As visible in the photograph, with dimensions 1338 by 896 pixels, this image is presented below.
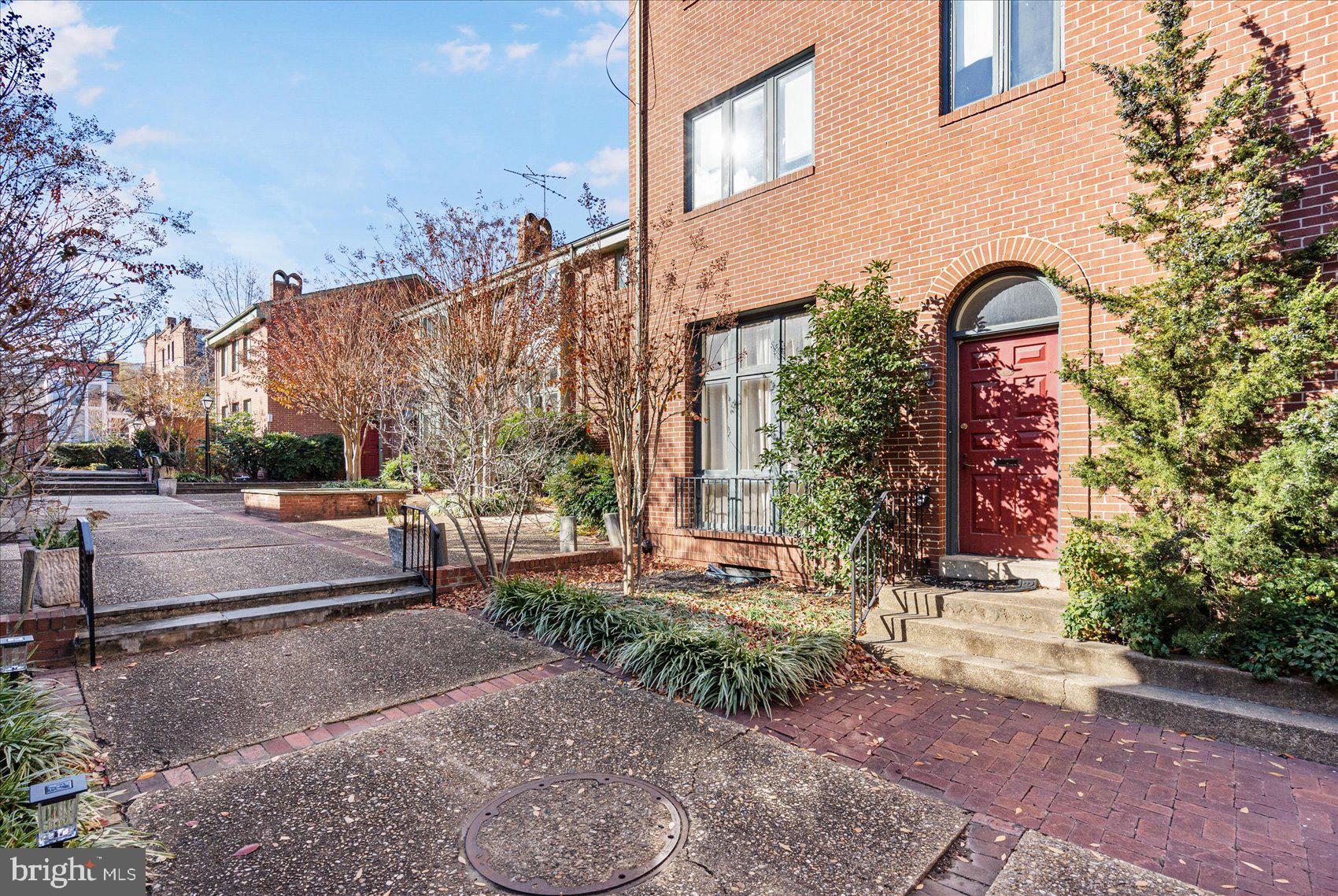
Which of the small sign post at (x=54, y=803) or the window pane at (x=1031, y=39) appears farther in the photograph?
the window pane at (x=1031, y=39)

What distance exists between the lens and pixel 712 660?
15.1ft

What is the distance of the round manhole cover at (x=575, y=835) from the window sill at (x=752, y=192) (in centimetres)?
695

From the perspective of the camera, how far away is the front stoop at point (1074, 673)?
3689 mm

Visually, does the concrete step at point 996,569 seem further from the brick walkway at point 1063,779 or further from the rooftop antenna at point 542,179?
the rooftop antenna at point 542,179

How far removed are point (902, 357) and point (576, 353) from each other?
3.32 m

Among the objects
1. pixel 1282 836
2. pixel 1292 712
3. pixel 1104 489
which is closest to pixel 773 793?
pixel 1282 836

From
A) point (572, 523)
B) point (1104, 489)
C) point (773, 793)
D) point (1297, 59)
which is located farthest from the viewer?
point (572, 523)

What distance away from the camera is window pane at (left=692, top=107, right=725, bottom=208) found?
8.94 m

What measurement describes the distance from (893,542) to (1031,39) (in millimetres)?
5052

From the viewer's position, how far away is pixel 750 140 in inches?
337

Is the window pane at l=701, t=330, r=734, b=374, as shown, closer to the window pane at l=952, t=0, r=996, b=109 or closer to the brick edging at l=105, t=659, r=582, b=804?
the window pane at l=952, t=0, r=996, b=109

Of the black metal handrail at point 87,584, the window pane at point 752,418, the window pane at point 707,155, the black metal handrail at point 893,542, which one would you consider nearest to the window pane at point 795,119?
the window pane at point 707,155

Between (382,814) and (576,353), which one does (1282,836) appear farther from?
(576,353)

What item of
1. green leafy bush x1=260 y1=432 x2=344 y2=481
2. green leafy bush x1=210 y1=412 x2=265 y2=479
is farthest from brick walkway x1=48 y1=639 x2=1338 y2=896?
green leafy bush x1=210 y1=412 x2=265 y2=479
